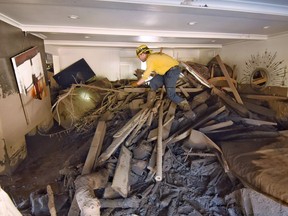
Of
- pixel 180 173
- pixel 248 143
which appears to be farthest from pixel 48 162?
pixel 248 143

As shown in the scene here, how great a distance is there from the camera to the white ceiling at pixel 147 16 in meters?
2.36

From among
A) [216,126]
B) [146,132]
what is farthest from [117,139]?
[216,126]

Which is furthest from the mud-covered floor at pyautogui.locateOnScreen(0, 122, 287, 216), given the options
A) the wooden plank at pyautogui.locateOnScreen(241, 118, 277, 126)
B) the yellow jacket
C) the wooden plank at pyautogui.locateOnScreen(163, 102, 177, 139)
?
the yellow jacket

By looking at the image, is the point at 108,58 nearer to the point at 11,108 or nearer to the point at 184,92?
the point at 184,92

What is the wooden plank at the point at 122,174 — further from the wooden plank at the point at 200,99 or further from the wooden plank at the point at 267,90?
the wooden plank at the point at 267,90

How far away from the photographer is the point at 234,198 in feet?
7.23

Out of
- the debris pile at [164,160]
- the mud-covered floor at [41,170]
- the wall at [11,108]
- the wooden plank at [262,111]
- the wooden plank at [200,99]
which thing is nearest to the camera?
the debris pile at [164,160]

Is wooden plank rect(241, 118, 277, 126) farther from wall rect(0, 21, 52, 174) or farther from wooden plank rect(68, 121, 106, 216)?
wall rect(0, 21, 52, 174)

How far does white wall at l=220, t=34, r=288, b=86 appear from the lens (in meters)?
4.43

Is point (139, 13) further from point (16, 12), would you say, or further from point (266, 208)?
point (266, 208)

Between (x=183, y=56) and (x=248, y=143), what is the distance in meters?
4.62

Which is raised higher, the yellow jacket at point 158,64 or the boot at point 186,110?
the yellow jacket at point 158,64

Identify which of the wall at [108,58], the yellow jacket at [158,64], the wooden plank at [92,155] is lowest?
the wooden plank at [92,155]

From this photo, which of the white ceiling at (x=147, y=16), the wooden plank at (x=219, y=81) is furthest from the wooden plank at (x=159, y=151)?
the wooden plank at (x=219, y=81)
